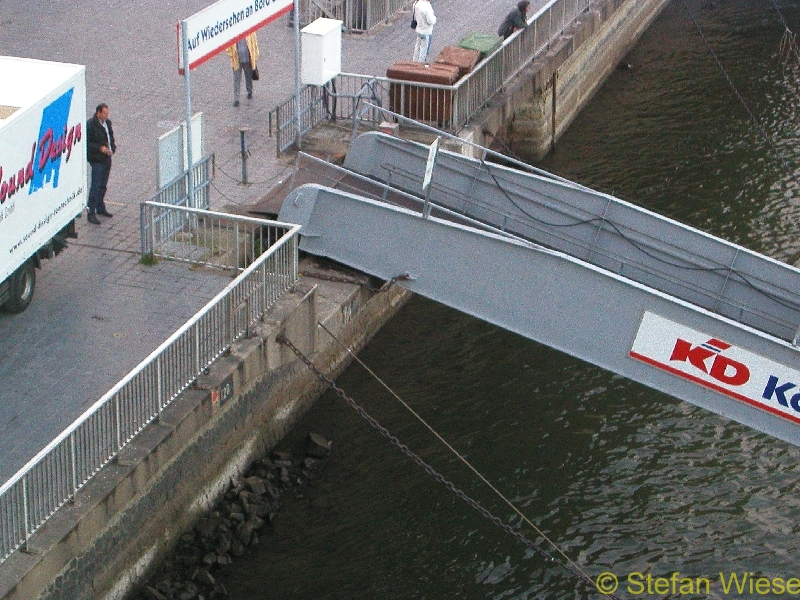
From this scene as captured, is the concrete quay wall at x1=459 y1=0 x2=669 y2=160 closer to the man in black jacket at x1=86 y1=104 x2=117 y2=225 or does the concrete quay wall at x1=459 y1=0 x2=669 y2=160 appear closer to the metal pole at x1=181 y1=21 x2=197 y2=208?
the metal pole at x1=181 y1=21 x2=197 y2=208

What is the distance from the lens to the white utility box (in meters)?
20.2

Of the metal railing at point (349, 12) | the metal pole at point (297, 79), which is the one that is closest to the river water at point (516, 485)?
the metal pole at point (297, 79)

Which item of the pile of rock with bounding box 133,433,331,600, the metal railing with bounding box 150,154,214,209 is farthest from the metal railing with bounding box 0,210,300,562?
the pile of rock with bounding box 133,433,331,600

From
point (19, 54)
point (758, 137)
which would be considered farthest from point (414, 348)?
point (758, 137)

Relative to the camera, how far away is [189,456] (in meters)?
14.2

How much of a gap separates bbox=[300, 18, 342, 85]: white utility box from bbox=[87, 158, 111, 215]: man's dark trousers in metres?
4.03

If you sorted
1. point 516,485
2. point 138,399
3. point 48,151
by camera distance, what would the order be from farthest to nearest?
point 516,485, point 48,151, point 138,399

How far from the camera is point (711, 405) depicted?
14.1 meters

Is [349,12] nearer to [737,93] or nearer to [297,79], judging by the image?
[297,79]

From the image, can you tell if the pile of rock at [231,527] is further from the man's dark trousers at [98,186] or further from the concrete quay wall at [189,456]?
the man's dark trousers at [98,186]

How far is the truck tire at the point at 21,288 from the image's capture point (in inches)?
606

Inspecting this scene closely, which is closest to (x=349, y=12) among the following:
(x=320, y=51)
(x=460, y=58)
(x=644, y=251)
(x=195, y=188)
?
(x=460, y=58)

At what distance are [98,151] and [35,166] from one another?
2.64 m

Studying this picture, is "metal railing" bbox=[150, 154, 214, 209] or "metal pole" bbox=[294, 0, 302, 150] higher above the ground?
"metal pole" bbox=[294, 0, 302, 150]
